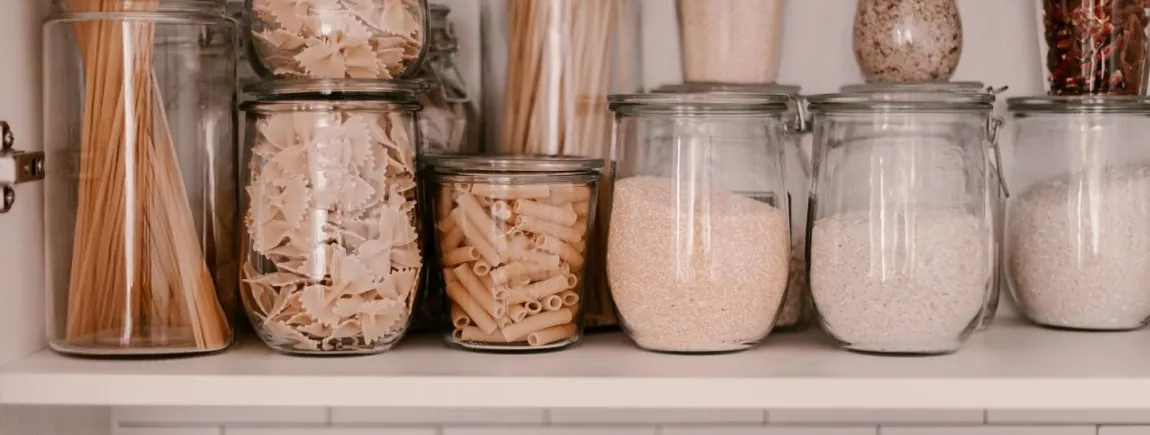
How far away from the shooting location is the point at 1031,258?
0.99m

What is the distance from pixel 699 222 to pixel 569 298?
4.6 inches

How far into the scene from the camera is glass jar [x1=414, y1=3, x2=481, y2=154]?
101cm

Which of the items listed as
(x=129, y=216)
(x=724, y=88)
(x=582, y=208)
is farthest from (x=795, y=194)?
(x=129, y=216)

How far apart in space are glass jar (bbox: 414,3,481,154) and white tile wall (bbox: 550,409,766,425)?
10.5 inches

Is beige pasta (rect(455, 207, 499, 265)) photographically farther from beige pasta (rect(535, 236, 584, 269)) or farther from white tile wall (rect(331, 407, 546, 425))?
white tile wall (rect(331, 407, 546, 425))

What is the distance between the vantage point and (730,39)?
3.24ft

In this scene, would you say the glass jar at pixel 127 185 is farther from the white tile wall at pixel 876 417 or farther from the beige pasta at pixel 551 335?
the white tile wall at pixel 876 417

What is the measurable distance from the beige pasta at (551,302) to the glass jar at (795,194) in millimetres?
199

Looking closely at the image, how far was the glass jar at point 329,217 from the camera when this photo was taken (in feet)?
2.75

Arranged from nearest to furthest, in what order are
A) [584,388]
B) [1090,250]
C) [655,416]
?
[584,388] < [1090,250] < [655,416]

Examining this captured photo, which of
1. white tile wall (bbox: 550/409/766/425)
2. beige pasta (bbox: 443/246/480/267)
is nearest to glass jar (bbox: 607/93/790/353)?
beige pasta (bbox: 443/246/480/267)

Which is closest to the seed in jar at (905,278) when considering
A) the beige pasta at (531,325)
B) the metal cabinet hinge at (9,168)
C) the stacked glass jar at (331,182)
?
the beige pasta at (531,325)

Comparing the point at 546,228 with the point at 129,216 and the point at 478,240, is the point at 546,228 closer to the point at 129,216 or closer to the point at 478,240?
the point at 478,240

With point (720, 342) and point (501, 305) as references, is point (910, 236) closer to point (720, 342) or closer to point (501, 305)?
point (720, 342)
